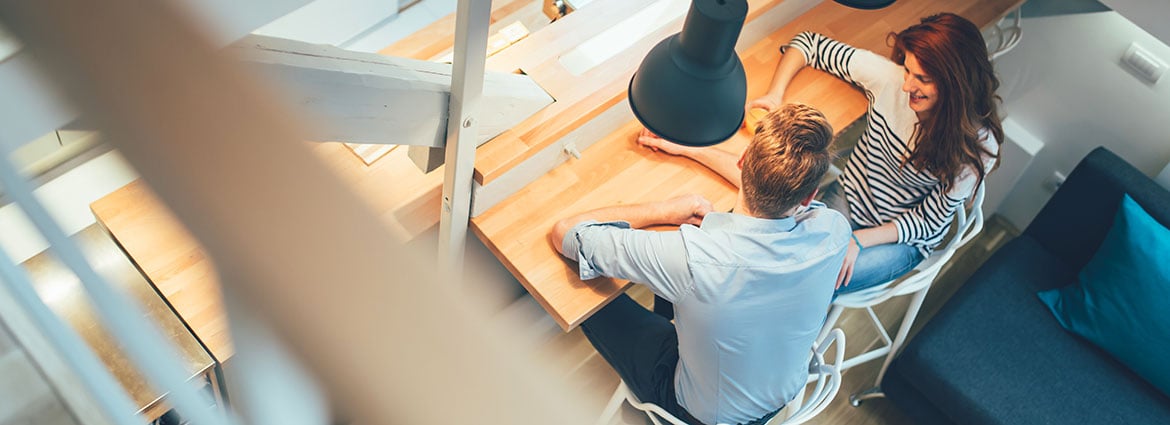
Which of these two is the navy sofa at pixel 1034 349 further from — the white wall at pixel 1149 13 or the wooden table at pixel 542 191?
the wooden table at pixel 542 191

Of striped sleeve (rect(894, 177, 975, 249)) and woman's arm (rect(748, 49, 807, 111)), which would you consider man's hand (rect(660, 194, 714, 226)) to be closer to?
woman's arm (rect(748, 49, 807, 111))

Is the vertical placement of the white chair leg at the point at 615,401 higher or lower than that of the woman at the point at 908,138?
lower

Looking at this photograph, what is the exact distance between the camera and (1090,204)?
3287 mm

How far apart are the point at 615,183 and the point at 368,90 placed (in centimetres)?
91

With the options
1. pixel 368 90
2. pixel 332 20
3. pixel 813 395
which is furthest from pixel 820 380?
pixel 332 20

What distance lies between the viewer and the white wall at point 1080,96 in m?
3.48

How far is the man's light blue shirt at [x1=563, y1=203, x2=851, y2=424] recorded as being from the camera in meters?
2.17

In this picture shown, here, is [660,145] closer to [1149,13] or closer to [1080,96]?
[1149,13]

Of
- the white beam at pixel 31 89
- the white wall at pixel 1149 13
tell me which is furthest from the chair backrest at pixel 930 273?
the white beam at pixel 31 89

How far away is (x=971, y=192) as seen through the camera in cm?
270

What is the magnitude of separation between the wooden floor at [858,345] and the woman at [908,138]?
81 cm

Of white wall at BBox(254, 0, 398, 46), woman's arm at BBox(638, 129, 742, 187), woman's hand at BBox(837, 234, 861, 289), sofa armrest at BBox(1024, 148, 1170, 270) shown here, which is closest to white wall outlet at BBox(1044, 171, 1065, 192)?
sofa armrest at BBox(1024, 148, 1170, 270)

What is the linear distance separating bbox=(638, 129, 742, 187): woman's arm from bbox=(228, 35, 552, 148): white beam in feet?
1.83

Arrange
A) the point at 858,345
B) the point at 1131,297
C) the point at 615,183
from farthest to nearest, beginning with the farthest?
1. the point at 858,345
2. the point at 1131,297
3. the point at 615,183
